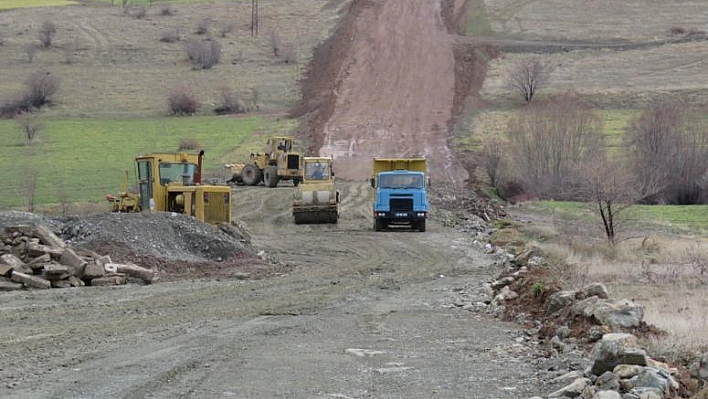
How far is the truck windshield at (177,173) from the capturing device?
28906mm

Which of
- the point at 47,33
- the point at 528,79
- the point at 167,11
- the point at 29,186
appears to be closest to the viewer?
the point at 29,186

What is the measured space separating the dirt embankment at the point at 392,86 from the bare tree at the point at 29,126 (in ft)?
52.0

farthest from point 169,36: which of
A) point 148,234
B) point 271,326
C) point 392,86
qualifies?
point 271,326

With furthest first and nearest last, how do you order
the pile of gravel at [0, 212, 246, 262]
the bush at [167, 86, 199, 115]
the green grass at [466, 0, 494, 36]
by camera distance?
1. the green grass at [466, 0, 494, 36]
2. the bush at [167, 86, 199, 115]
3. the pile of gravel at [0, 212, 246, 262]

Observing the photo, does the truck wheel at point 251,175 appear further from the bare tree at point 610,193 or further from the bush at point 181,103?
the bare tree at point 610,193

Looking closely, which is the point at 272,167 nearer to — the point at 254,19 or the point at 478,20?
the point at 478,20

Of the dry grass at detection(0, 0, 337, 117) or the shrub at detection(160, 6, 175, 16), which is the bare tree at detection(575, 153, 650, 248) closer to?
the dry grass at detection(0, 0, 337, 117)

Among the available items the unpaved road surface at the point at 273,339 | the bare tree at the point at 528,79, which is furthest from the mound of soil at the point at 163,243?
the bare tree at the point at 528,79

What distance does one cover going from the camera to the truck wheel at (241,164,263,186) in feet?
159

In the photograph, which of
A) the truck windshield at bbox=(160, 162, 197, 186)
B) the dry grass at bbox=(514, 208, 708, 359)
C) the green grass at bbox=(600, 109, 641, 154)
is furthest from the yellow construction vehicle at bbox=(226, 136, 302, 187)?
the truck windshield at bbox=(160, 162, 197, 186)

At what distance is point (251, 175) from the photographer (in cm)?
→ 4869

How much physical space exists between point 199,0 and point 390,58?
131 ft

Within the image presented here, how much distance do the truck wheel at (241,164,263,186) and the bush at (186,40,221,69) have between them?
2962 centimetres

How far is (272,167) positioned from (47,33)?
141ft
